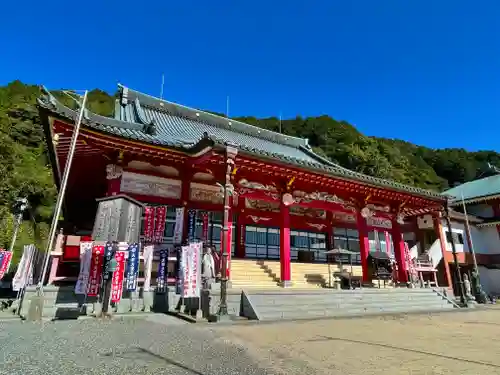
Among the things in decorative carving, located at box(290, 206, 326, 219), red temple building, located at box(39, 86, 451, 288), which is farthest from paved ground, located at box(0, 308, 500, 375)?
decorative carving, located at box(290, 206, 326, 219)

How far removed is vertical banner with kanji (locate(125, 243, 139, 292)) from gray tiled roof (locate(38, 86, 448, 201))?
3.57m

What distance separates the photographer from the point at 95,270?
26.9ft

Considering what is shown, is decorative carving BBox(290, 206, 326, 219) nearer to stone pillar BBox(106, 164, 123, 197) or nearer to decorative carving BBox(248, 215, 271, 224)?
decorative carving BBox(248, 215, 271, 224)

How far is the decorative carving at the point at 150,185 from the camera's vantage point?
11.0 m

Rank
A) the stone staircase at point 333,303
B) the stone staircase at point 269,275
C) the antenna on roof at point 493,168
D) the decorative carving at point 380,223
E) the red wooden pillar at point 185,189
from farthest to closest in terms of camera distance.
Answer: the antenna on roof at point 493,168 < the decorative carving at point 380,223 < the stone staircase at point 269,275 < the red wooden pillar at point 185,189 < the stone staircase at point 333,303

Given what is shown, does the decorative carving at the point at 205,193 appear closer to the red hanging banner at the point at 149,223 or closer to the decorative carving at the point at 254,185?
the decorative carving at the point at 254,185

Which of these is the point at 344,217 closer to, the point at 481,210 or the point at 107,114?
the point at 481,210

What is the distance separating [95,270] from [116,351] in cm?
468

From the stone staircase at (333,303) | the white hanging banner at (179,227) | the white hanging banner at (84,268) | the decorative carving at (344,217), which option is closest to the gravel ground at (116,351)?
the white hanging banner at (84,268)

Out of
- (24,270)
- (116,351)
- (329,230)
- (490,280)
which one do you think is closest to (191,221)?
(24,270)

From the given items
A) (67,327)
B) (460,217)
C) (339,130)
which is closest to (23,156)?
(67,327)

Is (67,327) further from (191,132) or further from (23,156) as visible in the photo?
(23,156)

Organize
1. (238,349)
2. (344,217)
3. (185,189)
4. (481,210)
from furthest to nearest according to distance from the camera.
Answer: (481,210), (344,217), (185,189), (238,349)

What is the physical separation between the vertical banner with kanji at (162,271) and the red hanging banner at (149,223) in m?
1.25
